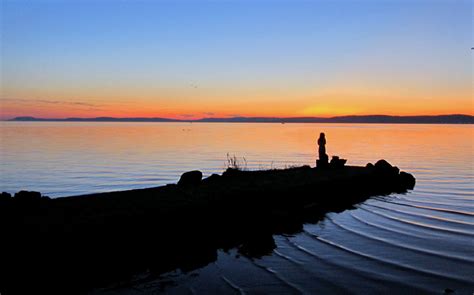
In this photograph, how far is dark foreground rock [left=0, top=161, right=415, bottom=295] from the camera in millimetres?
9102

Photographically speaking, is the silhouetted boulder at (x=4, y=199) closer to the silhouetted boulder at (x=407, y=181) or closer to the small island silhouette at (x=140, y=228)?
the small island silhouette at (x=140, y=228)

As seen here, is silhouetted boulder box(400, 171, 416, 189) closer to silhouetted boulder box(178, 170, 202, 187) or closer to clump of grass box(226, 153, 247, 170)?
clump of grass box(226, 153, 247, 170)

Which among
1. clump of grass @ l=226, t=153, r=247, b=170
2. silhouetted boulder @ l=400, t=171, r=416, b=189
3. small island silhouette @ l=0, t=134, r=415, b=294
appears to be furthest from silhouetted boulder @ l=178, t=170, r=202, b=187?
silhouetted boulder @ l=400, t=171, r=416, b=189

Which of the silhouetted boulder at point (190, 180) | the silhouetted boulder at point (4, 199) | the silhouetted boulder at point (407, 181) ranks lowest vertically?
the silhouetted boulder at point (407, 181)

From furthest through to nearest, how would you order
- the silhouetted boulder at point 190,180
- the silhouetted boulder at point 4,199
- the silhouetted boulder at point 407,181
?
1. the silhouetted boulder at point 407,181
2. the silhouetted boulder at point 190,180
3. the silhouetted boulder at point 4,199

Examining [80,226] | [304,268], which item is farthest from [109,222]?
[304,268]

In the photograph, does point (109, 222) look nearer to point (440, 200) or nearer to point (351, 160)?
point (440, 200)

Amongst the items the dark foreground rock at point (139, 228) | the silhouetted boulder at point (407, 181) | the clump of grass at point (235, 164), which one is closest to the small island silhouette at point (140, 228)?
the dark foreground rock at point (139, 228)

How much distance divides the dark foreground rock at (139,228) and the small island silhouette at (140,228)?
2cm

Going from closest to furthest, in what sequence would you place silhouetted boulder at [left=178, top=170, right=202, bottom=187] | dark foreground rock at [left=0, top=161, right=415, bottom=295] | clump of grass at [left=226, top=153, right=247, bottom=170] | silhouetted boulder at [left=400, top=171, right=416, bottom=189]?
dark foreground rock at [left=0, top=161, right=415, bottom=295] < silhouetted boulder at [left=178, top=170, right=202, bottom=187] < silhouetted boulder at [left=400, top=171, right=416, bottom=189] < clump of grass at [left=226, top=153, right=247, bottom=170]

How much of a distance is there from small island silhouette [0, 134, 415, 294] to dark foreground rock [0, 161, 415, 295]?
0.02 m

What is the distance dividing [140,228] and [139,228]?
0.09ft

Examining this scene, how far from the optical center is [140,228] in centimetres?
1129

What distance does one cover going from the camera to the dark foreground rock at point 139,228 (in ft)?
29.9
